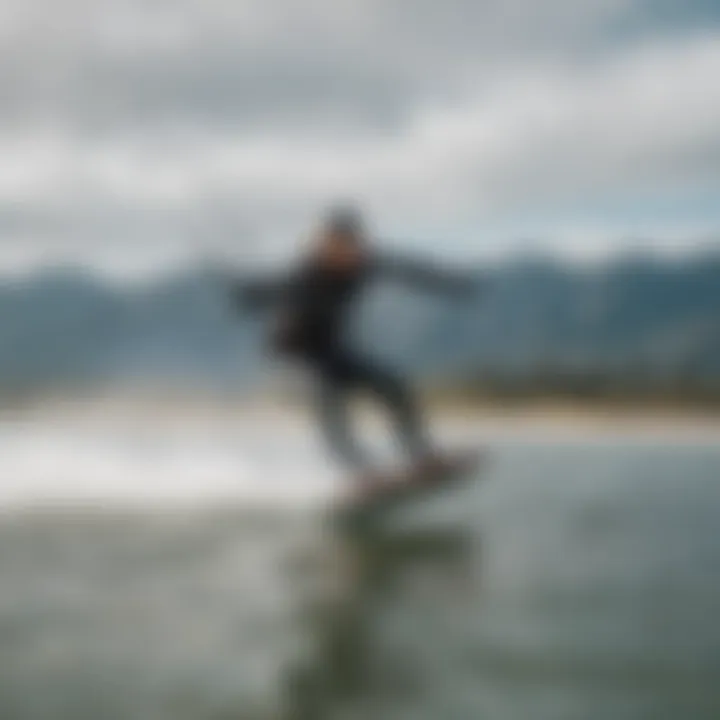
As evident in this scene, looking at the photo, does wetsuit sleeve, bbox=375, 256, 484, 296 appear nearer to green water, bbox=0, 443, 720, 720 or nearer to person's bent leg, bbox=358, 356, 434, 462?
person's bent leg, bbox=358, 356, 434, 462

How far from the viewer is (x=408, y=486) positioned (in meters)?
2.24

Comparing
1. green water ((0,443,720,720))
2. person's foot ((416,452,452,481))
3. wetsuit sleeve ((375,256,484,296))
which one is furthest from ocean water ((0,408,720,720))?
wetsuit sleeve ((375,256,484,296))

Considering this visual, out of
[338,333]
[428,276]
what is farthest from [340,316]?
[428,276]

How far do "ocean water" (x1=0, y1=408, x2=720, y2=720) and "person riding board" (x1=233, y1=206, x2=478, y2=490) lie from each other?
102 mm

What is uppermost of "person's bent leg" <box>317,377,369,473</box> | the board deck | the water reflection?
"person's bent leg" <box>317,377,369,473</box>

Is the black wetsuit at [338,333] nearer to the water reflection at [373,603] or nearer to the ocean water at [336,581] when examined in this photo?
the ocean water at [336,581]

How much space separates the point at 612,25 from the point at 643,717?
4.68 feet

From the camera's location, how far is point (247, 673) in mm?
1645

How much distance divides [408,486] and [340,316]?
40cm

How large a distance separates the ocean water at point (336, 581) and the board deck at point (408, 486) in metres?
0.05

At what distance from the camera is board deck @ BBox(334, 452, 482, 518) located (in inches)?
87.0

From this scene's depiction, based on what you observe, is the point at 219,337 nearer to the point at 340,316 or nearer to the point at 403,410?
the point at 340,316

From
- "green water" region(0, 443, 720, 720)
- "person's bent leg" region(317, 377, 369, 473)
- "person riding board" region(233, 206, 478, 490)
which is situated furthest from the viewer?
"person's bent leg" region(317, 377, 369, 473)

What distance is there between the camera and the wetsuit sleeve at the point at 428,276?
85.8 inches
